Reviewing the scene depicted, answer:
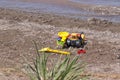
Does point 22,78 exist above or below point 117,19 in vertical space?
above

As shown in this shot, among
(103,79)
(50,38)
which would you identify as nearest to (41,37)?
(50,38)

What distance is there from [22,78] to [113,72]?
7.84 ft

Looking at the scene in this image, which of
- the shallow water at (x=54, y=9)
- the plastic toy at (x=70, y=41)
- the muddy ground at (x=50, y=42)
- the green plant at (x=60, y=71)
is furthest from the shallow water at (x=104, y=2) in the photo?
the green plant at (x=60, y=71)

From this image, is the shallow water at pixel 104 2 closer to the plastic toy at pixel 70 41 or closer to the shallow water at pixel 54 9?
the shallow water at pixel 54 9

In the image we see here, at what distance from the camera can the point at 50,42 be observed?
1204 cm

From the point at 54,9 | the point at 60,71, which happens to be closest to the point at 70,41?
the point at 60,71

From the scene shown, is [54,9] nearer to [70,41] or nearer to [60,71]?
[70,41]

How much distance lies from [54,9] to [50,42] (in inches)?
398

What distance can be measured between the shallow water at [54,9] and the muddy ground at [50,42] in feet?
9.93

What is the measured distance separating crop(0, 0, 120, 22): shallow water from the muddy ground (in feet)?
9.93

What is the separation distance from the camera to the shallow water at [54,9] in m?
20.0

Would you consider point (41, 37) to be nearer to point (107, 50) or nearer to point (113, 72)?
point (107, 50)

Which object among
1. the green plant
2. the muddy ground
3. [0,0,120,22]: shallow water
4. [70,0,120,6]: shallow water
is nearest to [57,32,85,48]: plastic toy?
the muddy ground

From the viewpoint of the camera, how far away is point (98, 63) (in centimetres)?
1016
